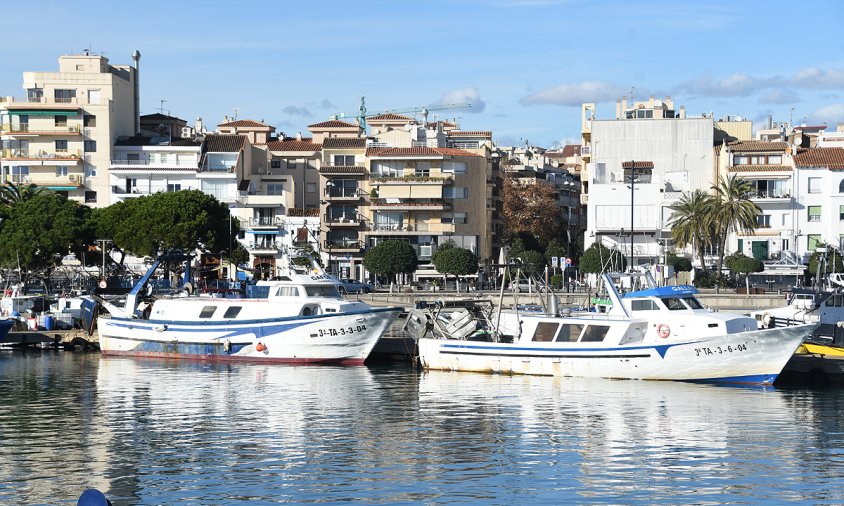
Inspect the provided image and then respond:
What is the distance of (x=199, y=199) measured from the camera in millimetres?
91875

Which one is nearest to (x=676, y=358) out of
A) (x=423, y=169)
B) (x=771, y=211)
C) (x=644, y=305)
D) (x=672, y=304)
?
(x=672, y=304)

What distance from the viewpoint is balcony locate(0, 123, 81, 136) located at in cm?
10969

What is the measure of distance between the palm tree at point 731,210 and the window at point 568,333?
158 feet

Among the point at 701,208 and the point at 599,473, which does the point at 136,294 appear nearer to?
the point at 599,473

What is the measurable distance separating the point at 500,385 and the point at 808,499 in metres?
19.5

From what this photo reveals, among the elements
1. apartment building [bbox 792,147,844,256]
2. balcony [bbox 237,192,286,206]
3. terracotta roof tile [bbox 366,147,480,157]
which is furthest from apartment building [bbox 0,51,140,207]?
apartment building [bbox 792,147,844,256]

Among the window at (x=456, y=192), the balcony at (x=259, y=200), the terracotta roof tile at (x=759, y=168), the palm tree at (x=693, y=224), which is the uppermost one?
the terracotta roof tile at (x=759, y=168)

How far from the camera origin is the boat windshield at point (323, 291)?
55531 millimetres

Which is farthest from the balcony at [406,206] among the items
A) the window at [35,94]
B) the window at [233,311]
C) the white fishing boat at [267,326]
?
the window at [233,311]

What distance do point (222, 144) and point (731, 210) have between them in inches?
1677

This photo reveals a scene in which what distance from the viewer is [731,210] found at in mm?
95938

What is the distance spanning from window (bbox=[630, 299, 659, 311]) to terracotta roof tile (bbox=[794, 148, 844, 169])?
58809mm

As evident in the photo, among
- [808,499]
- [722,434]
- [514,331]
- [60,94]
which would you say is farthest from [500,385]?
[60,94]

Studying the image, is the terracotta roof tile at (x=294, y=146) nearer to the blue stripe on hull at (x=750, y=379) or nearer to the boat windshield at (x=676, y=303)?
the boat windshield at (x=676, y=303)
